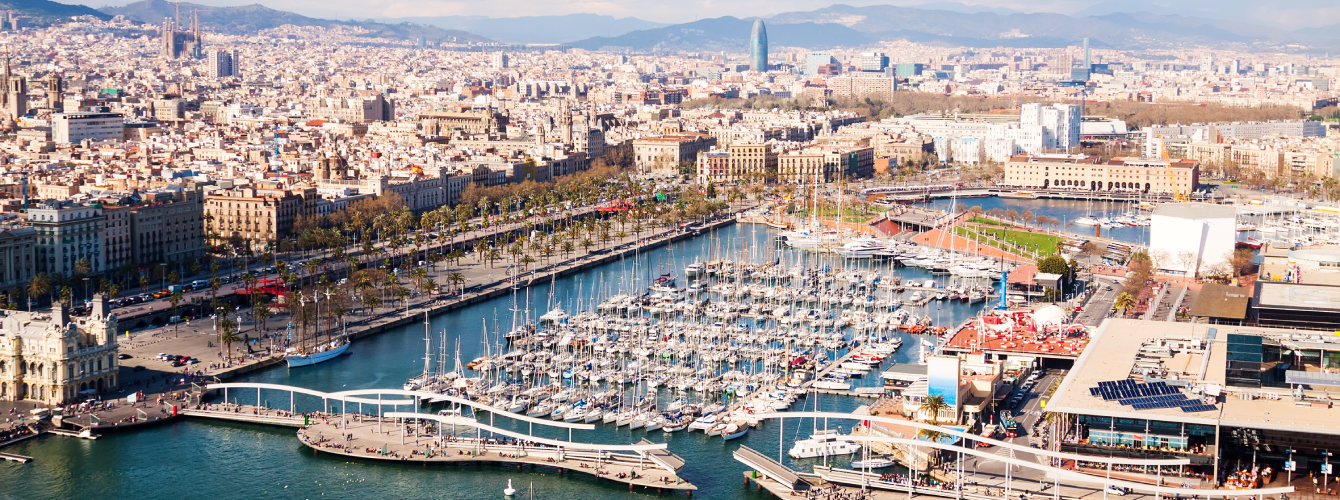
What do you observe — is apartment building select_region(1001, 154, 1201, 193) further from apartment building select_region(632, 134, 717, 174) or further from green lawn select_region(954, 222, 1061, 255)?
green lawn select_region(954, 222, 1061, 255)

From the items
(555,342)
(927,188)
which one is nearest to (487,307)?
(555,342)

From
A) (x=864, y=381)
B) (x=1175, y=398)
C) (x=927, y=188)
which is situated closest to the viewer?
(x=1175, y=398)

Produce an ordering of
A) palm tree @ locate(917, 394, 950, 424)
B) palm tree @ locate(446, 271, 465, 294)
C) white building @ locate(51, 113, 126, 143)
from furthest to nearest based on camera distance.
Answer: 1. white building @ locate(51, 113, 126, 143)
2. palm tree @ locate(446, 271, 465, 294)
3. palm tree @ locate(917, 394, 950, 424)

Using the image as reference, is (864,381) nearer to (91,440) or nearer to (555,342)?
(555,342)

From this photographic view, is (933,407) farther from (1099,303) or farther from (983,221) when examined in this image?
(983,221)

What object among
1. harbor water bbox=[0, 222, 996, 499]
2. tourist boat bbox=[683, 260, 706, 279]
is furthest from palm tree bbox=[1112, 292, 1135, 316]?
tourist boat bbox=[683, 260, 706, 279]
